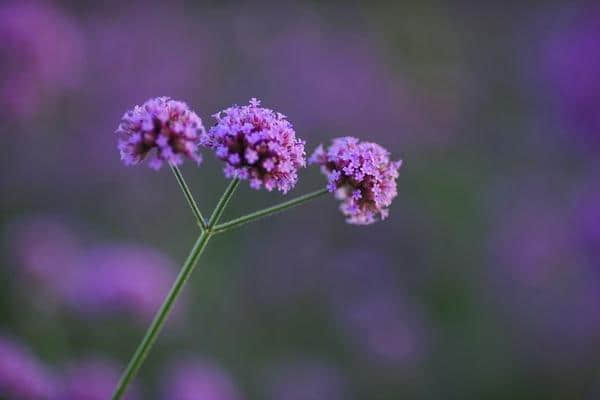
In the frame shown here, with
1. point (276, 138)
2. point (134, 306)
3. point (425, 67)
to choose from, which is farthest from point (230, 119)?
point (425, 67)

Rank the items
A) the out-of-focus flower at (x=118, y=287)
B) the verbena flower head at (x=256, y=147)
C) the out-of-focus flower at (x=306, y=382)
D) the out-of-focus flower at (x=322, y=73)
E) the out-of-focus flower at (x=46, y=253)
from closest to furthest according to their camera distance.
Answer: the verbena flower head at (x=256, y=147) → the out-of-focus flower at (x=46, y=253) → the out-of-focus flower at (x=118, y=287) → the out-of-focus flower at (x=306, y=382) → the out-of-focus flower at (x=322, y=73)

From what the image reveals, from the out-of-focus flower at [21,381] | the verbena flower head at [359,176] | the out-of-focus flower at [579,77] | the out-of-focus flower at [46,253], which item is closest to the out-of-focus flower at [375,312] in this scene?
the out-of-focus flower at [579,77]

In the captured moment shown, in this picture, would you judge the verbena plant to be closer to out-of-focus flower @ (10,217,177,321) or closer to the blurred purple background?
the blurred purple background

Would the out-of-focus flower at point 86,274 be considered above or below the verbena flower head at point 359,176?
above

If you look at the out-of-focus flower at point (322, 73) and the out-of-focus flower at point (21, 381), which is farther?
the out-of-focus flower at point (322, 73)

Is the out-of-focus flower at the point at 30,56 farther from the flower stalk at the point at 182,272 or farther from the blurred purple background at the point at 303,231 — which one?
the flower stalk at the point at 182,272

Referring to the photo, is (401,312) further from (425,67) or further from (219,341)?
(425,67)

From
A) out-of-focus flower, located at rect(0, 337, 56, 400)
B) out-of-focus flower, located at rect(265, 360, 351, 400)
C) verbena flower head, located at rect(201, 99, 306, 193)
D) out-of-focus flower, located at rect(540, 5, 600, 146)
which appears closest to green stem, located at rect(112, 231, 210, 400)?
verbena flower head, located at rect(201, 99, 306, 193)
